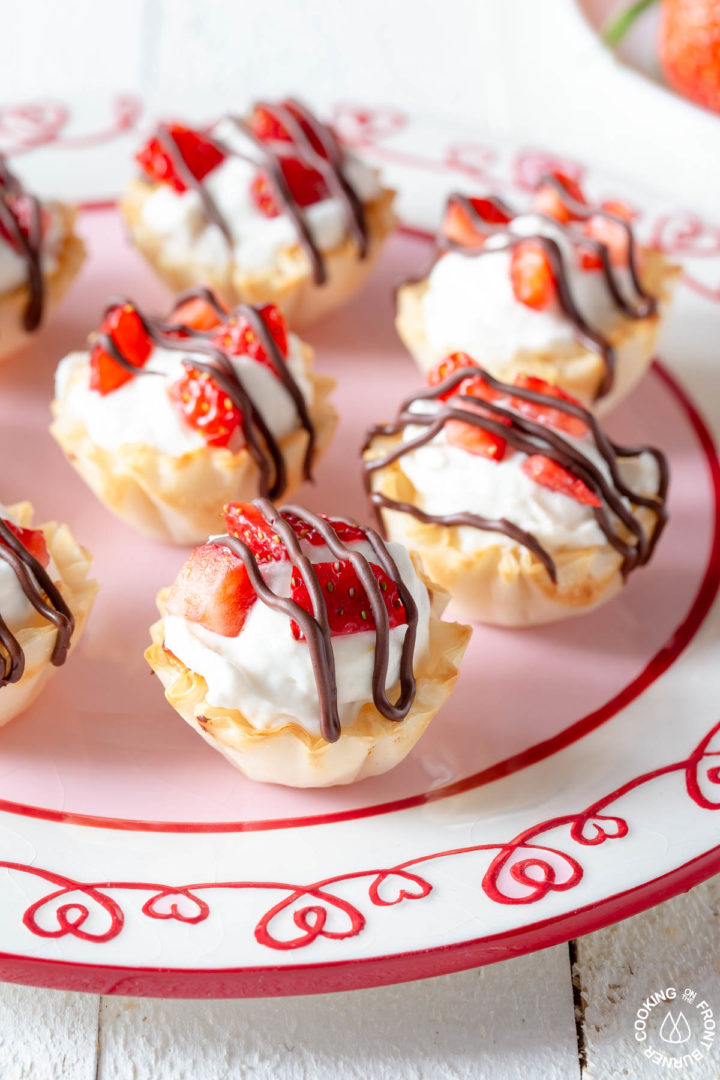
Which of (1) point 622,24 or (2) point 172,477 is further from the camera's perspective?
(1) point 622,24

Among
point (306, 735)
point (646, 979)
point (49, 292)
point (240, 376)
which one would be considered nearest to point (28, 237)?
point (49, 292)

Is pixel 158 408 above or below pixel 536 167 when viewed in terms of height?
below

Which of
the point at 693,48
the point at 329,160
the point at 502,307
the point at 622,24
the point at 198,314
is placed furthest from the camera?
the point at 622,24

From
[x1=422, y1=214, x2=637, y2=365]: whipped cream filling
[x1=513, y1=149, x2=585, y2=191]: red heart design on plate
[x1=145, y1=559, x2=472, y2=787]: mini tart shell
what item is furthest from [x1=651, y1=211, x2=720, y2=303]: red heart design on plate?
[x1=145, y1=559, x2=472, y2=787]: mini tart shell

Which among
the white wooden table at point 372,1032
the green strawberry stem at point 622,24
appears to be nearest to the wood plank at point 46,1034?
the white wooden table at point 372,1032

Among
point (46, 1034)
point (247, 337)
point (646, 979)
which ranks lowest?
point (46, 1034)

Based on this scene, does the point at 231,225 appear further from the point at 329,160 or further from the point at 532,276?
the point at 532,276
